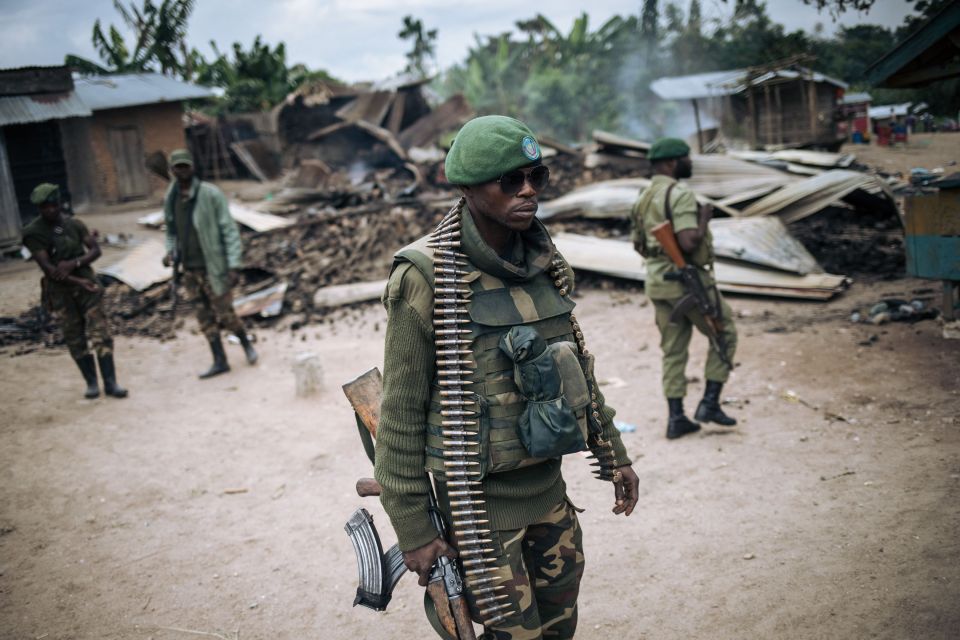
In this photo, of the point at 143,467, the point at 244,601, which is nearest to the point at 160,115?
the point at 143,467

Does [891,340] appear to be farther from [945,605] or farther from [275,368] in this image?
[275,368]

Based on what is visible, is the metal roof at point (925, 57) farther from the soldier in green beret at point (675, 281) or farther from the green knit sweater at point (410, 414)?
the green knit sweater at point (410, 414)

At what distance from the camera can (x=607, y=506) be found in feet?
15.0

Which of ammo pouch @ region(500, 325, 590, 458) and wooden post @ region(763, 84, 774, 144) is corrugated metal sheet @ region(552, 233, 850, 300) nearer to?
ammo pouch @ region(500, 325, 590, 458)

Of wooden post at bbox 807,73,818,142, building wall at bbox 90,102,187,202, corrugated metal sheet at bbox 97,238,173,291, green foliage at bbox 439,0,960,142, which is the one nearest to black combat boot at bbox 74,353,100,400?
corrugated metal sheet at bbox 97,238,173,291

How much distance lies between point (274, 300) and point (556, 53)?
101 feet

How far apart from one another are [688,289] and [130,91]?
19443mm

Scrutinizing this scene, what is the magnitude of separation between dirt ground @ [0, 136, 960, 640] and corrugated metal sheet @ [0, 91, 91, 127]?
9.10m

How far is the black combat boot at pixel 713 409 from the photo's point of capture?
547 cm

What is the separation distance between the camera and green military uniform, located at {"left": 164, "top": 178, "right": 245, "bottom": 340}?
732 centimetres

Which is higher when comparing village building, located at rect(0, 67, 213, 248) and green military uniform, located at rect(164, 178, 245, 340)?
village building, located at rect(0, 67, 213, 248)

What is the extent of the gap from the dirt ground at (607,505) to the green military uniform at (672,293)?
1.65 ft

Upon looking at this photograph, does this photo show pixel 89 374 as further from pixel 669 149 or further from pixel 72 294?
pixel 669 149


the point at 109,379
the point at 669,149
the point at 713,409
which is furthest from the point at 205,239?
the point at 713,409
